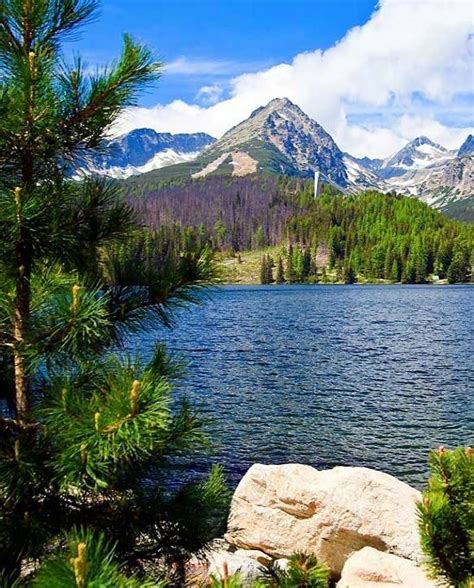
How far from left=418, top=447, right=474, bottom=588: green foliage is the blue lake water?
2120 mm

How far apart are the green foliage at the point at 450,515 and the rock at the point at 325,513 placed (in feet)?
25.4

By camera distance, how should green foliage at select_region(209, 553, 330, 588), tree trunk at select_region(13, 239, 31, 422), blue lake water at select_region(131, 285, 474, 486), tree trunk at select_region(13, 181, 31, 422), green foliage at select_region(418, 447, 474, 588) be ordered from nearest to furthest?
green foliage at select_region(209, 553, 330, 588) → green foliage at select_region(418, 447, 474, 588) → tree trunk at select_region(13, 181, 31, 422) → tree trunk at select_region(13, 239, 31, 422) → blue lake water at select_region(131, 285, 474, 486)

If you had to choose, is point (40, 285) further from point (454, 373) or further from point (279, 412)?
point (454, 373)

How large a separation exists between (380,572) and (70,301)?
28.9ft

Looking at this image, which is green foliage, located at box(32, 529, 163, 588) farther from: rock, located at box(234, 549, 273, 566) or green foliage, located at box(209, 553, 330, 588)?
rock, located at box(234, 549, 273, 566)

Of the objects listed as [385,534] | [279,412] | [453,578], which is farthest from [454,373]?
[453,578]

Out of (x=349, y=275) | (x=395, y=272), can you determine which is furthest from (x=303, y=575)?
(x=349, y=275)

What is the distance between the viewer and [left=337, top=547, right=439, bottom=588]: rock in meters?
10.7

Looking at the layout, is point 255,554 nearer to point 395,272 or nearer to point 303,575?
point 303,575

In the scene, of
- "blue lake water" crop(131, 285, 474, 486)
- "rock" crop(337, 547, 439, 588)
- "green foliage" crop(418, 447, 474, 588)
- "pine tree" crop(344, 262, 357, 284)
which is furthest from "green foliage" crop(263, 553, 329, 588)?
"pine tree" crop(344, 262, 357, 284)

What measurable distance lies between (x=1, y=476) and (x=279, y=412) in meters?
29.3

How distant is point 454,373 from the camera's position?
4444 cm

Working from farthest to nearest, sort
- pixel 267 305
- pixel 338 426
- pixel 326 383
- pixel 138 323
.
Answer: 1. pixel 267 305
2. pixel 326 383
3. pixel 338 426
4. pixel 138 323

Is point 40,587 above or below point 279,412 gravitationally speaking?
above
